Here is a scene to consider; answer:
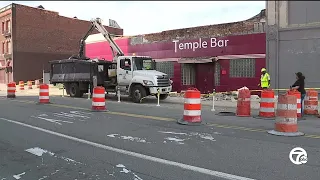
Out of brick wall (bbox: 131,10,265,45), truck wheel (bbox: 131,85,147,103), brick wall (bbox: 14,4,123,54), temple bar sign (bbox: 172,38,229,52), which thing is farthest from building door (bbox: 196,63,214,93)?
brick wall (bbox: 14,4,123,54)

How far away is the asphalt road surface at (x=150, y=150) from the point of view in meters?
5.61

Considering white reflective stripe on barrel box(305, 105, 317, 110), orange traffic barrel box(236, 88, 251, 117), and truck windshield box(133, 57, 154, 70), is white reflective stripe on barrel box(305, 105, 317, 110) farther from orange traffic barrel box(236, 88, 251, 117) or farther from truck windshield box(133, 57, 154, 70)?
truck windshield box(133, 57, 154, 70)

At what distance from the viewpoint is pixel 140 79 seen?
1872cm

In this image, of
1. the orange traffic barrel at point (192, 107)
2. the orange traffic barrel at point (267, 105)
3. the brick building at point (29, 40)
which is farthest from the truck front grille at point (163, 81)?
the brick building at point (29, 40)

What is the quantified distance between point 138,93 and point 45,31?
37.0 metres

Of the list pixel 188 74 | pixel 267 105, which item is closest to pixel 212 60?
pixel 188 74

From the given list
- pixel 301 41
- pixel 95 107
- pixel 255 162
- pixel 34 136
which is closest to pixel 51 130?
pixel 34 136

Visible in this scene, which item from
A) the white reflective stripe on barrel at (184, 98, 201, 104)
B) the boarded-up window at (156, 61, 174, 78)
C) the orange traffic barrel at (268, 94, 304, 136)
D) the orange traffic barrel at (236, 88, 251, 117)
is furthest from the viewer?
the boarded-up window at (156, 61, 174, 78)

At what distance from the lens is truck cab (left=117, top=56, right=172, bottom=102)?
18391 mm

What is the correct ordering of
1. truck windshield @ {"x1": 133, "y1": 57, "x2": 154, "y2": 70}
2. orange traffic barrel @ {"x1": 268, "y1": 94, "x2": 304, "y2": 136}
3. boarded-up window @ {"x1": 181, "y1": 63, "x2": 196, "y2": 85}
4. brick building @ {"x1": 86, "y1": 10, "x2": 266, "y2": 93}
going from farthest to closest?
1. boarded-up window @ {"x1": 181, "y1": 63, "x2": 196, "y2": 85}
2. brick building @ {"x1": 86, "y1": 10, "x2": 266, "y2": 93}
3. truck windshield @ {"x1": 133, "y1": 57, "x2": 154, "y2": 70}
4. orange traffic barrel @ {"x1": 268, "y1": 94, "x2": 304, "y2": 136}

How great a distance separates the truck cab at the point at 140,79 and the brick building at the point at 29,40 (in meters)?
32.3

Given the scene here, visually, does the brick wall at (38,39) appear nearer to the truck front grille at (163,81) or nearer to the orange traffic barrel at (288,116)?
the truck front grille at (163,81)

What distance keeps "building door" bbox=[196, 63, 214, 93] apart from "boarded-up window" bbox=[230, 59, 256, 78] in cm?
178

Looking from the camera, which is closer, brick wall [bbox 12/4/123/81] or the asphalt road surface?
the asphalt road surface
